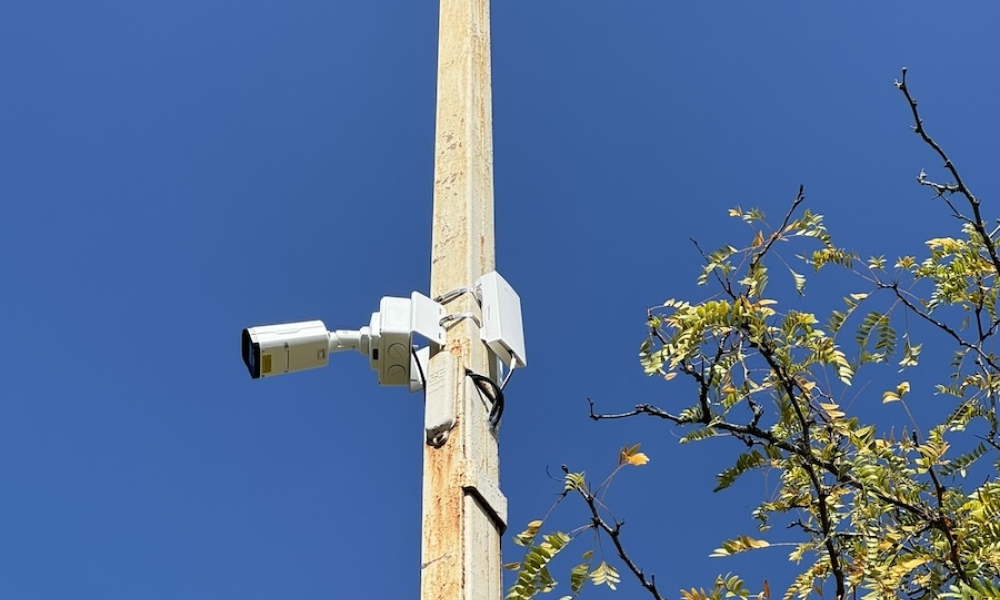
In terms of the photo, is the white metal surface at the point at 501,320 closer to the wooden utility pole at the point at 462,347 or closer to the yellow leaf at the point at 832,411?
the wooden utility pole at the point at 462,347

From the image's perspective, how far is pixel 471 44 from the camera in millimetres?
3375

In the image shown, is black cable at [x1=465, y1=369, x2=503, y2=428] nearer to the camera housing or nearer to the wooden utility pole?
the wooden utility pole

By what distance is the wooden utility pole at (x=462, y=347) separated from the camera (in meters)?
2.26

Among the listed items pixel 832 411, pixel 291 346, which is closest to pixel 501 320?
pixel 291 346

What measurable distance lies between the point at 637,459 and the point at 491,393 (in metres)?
0.50

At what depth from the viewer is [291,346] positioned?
2.67 metres

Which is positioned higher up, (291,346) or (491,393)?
(291,346)

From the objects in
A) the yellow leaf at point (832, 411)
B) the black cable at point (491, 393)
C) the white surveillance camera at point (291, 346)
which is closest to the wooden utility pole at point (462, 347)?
the black cable at point (491, 393)

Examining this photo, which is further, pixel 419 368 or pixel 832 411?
pixel 832 411

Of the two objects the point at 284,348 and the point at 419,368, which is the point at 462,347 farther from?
the point at 284,348

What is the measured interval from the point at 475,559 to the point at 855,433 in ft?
5.59

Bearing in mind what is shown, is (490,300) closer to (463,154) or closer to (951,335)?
(463,154)

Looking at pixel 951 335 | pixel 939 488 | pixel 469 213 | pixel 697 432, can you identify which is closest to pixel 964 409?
pixel 951 335

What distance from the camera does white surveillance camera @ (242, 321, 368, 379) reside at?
8.73 feet
